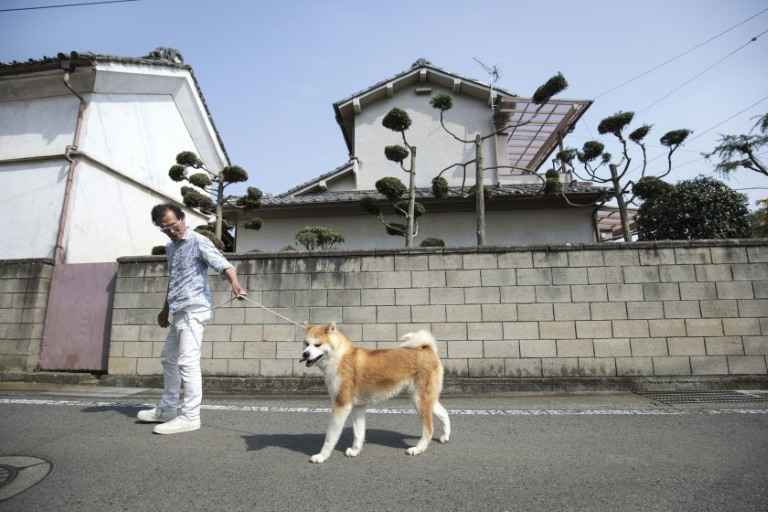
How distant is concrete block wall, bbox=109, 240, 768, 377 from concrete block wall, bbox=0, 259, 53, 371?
5.92 ft

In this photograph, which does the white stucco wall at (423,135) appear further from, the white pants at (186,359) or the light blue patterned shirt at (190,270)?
the white pants at (186,359)

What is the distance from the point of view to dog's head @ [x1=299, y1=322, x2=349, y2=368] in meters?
2.95

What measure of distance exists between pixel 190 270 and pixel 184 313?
16.5 inches

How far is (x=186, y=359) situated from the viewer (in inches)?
144

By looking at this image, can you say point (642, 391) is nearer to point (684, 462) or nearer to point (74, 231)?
point (684, 462)

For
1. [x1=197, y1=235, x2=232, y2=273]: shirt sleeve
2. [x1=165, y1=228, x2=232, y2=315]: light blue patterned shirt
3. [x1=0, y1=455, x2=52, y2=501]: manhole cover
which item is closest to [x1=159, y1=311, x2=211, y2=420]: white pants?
[x1=165, y1=228, x2=232, y2=315]: light blue patterned shirt

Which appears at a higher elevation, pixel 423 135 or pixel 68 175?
pixel 423 135

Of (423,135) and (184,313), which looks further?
(423,135)

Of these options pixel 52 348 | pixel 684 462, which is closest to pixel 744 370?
pixel 684 462

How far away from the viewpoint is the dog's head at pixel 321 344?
2945 mm

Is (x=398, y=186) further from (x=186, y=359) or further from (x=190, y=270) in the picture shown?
(x=186, y=359)

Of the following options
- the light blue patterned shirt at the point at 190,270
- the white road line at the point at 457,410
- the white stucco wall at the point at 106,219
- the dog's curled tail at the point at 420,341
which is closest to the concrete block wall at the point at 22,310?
the white stucco wall at the point at 106,219

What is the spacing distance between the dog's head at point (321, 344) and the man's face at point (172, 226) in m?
1.81

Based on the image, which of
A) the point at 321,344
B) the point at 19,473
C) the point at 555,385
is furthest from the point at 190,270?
the point at 555,385
